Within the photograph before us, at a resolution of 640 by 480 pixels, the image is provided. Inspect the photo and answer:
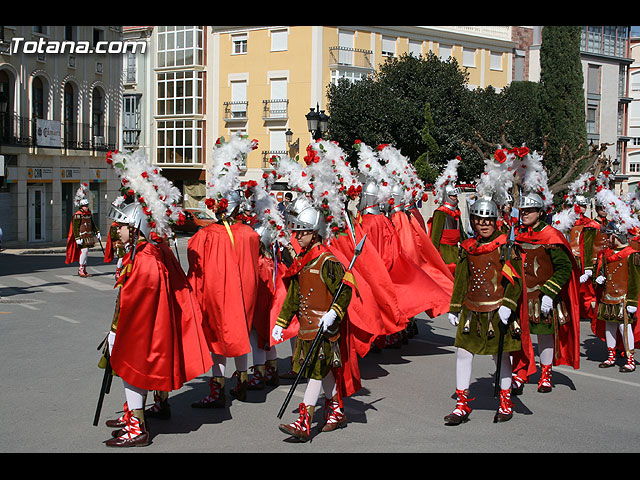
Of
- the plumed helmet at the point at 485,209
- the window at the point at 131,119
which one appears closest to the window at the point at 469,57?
the window at the point at 131,119

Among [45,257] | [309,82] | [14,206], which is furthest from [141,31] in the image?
[45,257]

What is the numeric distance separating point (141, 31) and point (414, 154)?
21.7 m

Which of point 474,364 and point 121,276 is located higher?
point 121,276

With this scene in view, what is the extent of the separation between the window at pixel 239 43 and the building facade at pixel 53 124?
1145 cm

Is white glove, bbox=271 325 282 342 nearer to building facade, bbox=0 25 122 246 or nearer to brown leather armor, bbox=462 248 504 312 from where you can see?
brown leather armor, bbox=462 248 504 312

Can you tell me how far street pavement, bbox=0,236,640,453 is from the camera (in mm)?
6648

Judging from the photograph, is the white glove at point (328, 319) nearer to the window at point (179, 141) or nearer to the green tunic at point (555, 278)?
the green tunic at point (555, 278)

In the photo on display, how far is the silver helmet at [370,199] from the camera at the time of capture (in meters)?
11.1

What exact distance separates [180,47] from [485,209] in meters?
45.3
